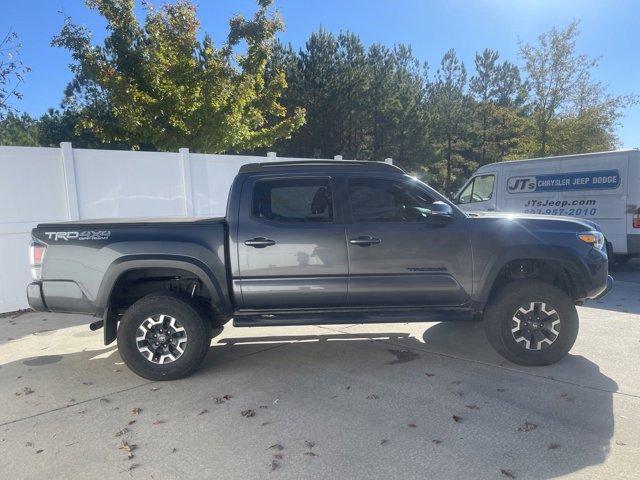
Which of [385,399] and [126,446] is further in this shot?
[385,399]

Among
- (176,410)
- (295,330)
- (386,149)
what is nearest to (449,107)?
(386,149)

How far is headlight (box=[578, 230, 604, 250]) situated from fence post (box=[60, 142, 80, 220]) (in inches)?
276

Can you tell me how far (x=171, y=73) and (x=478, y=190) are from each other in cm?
850

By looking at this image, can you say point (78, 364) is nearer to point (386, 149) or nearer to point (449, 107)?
point (386, 149)

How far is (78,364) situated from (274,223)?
270 centimetres

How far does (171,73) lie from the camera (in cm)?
1248

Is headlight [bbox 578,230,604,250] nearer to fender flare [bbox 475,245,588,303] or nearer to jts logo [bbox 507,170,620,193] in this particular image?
fender flare [bbox 475,245,588,303]

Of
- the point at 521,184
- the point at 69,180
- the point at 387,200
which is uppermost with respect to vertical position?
the point at 69,180

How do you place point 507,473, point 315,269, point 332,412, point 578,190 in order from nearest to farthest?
point 507,473 < point 332,412 < point 315,269 < point 578,190

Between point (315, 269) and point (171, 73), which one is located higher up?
point (171, 73)

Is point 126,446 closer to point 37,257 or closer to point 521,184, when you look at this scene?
point 37,257

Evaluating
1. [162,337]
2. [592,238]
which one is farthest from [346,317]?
[592,238]

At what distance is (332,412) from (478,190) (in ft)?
29.4

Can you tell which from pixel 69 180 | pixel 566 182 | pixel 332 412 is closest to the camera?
pixel 332 412
